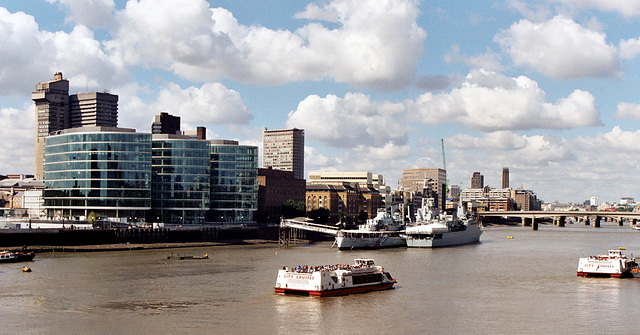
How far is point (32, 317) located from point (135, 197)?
12087 centimetres

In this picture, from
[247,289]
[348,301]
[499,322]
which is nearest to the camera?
[499,322]

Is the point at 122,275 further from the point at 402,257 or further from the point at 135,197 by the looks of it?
the point at 135,197

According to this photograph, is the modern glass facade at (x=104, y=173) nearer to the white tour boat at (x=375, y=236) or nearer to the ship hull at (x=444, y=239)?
the white tour boat at (x=375, y=236)

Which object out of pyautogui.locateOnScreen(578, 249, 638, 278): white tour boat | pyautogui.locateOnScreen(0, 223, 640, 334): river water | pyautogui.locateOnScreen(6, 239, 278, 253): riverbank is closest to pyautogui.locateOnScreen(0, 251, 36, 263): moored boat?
pyautogui.locateOnScreen(0, 223, 640, 334): river water

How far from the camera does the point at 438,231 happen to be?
17300 cm

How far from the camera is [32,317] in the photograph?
6594 centimetres

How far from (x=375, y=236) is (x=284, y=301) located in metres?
96.1

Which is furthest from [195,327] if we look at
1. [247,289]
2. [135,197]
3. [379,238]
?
[135,197]

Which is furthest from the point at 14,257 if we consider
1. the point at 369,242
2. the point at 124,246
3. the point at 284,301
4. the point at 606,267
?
the point at 606,267

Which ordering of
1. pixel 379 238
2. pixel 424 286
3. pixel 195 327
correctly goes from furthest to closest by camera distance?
pixel 379 238
pixel 424 286
pixel 195 327

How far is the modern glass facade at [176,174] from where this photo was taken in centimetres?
19500

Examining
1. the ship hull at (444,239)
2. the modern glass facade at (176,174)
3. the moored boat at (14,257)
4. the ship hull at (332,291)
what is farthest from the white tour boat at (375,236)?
the ship hull at (332,291)

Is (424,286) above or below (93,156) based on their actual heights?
below

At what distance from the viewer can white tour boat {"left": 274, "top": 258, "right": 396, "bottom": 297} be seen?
78.6 m
